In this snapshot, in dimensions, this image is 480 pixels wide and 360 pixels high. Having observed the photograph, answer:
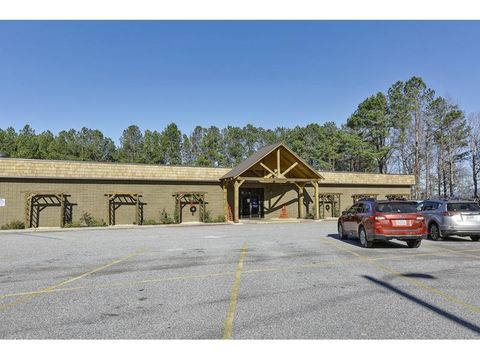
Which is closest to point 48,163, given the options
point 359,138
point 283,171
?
point 283,171

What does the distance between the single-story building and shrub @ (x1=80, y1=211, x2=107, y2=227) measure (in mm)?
240

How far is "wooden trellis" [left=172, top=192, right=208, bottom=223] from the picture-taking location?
998 inches

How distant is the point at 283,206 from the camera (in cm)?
2962

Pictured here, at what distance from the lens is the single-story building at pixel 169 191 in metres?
21.7

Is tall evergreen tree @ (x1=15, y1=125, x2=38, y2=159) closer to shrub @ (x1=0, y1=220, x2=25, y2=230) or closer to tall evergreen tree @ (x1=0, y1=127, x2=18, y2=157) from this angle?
tall evergreen tree @ (x1=0, y1=127, x2=18, y2=157)

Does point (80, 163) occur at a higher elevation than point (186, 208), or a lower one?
higher

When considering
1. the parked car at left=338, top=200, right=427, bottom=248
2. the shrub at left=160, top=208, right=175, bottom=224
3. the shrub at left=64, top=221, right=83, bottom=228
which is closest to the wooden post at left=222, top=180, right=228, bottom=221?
the shrub at left=160, top=208, right=175, bottom=224

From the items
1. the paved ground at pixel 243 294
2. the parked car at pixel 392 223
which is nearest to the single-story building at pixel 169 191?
the paved ground at pixel 243 294

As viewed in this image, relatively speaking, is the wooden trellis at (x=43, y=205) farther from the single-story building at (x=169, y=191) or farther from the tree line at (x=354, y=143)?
the tree line at (x=354, y=143)

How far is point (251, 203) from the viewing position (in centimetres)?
2927

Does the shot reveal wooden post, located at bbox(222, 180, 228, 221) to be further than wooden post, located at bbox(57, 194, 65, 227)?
Yes

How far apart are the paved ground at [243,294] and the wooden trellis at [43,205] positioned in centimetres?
1189
